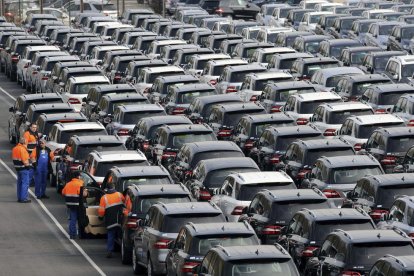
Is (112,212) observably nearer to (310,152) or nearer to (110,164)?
(110,164)

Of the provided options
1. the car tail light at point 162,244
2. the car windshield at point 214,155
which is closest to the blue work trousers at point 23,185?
the car windshield at point 214,155

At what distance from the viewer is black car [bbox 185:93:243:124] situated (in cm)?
4509

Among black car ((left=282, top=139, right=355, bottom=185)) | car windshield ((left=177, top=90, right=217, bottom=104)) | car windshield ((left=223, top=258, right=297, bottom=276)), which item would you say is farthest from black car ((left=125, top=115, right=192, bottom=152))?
car windshield ((left=223, top=258, right=297, bottom=276))

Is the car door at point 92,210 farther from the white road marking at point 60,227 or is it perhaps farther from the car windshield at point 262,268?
the car windshield at point 262,268

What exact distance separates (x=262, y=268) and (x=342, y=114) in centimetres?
1704

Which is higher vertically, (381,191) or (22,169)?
(381,191)

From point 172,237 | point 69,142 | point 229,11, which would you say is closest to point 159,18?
point 229,11

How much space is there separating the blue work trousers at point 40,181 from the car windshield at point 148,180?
5.66 m

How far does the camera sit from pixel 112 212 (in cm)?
3244

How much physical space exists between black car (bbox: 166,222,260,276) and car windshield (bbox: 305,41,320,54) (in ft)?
107

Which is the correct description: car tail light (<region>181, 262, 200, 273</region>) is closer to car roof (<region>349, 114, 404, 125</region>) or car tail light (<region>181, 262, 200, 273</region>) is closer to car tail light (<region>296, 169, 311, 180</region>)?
car tail light (<region>296, 169, 311, 180</region>)

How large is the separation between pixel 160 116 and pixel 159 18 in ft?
111

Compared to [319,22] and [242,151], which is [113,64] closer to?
[319,22]

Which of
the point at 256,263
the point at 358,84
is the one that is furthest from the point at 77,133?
the point at 256,263
